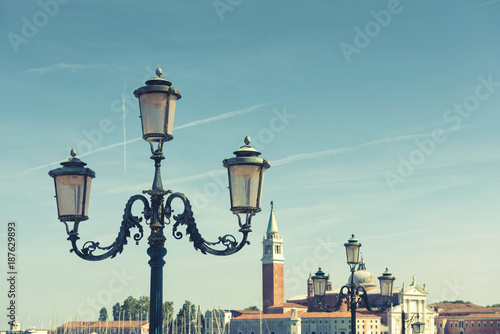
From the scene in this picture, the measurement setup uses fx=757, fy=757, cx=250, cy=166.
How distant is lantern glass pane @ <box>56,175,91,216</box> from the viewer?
23.9 feet

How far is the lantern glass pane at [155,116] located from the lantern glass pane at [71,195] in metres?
0.79

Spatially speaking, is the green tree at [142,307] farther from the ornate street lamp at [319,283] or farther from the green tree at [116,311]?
the ornate street lamp at [319,283]

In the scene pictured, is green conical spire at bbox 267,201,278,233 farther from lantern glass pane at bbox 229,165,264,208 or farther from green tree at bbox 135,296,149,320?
lantern glass pane at bbox 229,165,264,208

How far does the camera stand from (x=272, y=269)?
11219 cm

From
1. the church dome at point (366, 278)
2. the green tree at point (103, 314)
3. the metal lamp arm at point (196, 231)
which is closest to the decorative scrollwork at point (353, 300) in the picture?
the metal lamp arm at point (196, 231)

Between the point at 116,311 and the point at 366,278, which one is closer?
the point at 366,278

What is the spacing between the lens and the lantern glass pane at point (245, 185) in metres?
7.18

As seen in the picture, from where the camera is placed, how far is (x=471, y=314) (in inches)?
4756

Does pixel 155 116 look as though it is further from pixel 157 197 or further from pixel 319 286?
pixel 319 286

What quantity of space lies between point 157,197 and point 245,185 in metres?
0.84

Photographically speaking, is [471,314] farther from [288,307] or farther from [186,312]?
[186,312]

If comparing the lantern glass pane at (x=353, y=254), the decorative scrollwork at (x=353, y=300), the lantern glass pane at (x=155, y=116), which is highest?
the lantern glass pane at (x=155, y=116)

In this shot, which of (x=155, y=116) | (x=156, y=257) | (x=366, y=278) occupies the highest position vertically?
(x=366, y=278)

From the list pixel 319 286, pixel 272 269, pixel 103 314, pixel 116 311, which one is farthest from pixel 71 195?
pixel 103 314
